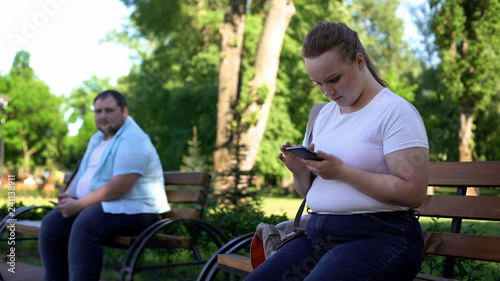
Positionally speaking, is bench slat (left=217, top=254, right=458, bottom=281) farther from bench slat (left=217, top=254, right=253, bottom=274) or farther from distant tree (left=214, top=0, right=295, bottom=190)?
distant tree (left=214, top=0, right=295, bottom=190)

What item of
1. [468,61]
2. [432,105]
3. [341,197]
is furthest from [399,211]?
[432,105]

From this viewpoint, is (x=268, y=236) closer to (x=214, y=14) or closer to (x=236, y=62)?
(x=236, y=62)

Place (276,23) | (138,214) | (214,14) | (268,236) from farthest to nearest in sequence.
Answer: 1. (214,14)
2. (276,23)
3. (138,214)
4. (268,236)

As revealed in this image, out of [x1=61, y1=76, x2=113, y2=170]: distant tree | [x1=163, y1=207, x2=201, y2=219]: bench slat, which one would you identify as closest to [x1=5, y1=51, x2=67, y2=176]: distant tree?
[x1=61, y1=76, x2=113, y2=170]: distant tree

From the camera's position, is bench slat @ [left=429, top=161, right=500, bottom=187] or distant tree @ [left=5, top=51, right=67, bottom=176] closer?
bench slat @ [left=429, top=161, right=500, bottom=187]

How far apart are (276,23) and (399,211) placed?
31.2ft

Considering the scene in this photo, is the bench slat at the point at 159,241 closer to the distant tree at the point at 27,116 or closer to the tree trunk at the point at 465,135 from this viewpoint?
the tree trunk at the point at 465,135

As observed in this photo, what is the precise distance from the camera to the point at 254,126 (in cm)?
1215

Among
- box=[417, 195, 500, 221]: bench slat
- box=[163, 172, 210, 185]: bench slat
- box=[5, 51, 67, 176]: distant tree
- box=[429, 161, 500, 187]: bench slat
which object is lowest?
box=[5, 51, 67, 176]: distant tree

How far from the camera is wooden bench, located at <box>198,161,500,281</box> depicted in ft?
9.34

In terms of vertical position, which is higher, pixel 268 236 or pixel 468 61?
pixel 468 61

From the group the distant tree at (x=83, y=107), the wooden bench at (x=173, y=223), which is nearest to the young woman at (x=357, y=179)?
the wooden bench at (x=173, y=223)

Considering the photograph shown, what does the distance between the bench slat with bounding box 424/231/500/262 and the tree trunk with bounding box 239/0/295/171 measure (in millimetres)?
8128

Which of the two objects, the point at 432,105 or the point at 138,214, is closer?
the point at 138,214
